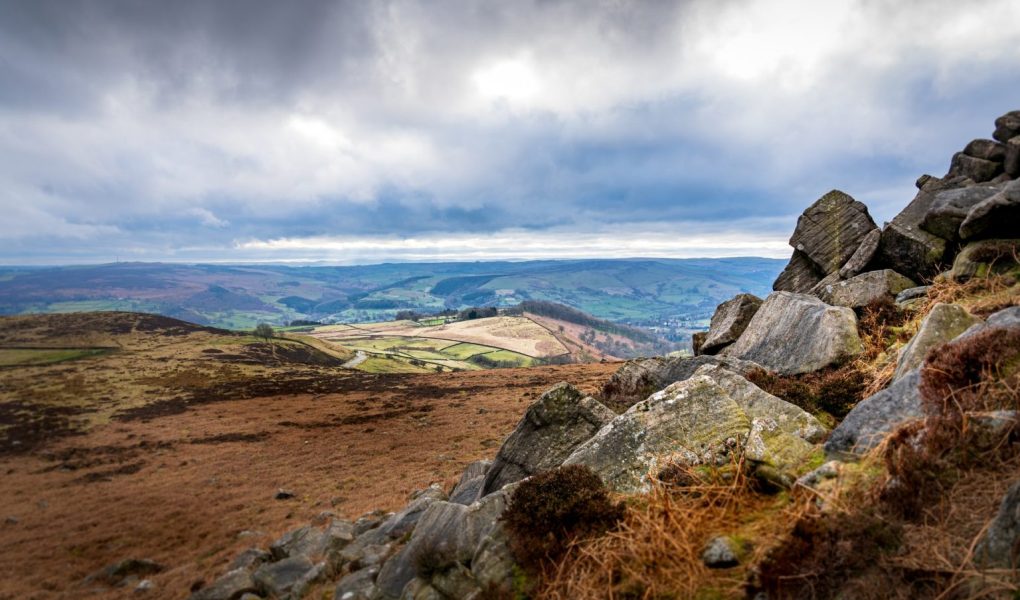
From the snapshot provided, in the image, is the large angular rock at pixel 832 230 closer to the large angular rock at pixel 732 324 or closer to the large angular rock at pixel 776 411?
the large angular rock at pixel 732 324

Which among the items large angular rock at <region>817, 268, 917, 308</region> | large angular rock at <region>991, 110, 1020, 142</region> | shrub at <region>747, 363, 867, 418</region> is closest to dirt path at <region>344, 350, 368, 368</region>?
large angular rock at <region>817, 268, 917, 308</region>

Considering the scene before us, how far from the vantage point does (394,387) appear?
87.4 meters

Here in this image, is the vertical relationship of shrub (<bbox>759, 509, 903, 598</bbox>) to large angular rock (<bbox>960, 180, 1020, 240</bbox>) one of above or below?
below

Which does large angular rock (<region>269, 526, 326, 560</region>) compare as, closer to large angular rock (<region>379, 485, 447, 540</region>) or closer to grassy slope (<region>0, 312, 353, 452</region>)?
large angular rock (<region>379, 485, 447, 540</region>)

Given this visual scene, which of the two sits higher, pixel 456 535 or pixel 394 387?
pixel 456 535

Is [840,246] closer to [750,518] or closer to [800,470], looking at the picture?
[800,470]

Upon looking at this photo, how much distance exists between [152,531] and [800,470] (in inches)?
1563

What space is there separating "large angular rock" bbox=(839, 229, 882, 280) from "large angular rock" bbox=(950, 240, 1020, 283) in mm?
5489

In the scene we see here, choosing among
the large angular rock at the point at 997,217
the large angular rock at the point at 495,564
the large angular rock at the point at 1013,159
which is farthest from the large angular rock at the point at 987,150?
the large angular rock at the point at 495,564

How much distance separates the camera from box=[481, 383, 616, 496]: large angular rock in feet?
40.2

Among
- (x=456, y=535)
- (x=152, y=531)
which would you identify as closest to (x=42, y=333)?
(x=152, y=531)

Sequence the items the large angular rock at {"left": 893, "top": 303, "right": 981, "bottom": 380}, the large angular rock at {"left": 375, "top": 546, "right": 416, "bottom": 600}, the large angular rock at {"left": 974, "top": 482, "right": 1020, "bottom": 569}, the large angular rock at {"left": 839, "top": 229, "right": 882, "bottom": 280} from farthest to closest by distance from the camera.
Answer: the large angular rock at {"left": 839, "top": 229, "right": 882, "bottom": 280}
the large angular rock at {"left": 375, "top": 546, "right": 416, "bottom": 600}
the large angular rock at {"left": 893, "top": 303, "right": 981, "bottom": 380}
the large angular rock at {"left": 974, "top": 482, "right": 1020, "bottom": 569}

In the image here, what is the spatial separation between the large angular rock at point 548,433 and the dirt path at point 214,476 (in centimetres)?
1766

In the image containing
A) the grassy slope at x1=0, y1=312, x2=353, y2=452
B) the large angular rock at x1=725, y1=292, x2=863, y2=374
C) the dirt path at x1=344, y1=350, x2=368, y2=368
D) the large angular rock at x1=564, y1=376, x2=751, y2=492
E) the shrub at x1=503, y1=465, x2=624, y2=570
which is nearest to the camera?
the shrub at x1=503, y1=465, x2=624, y2=570
